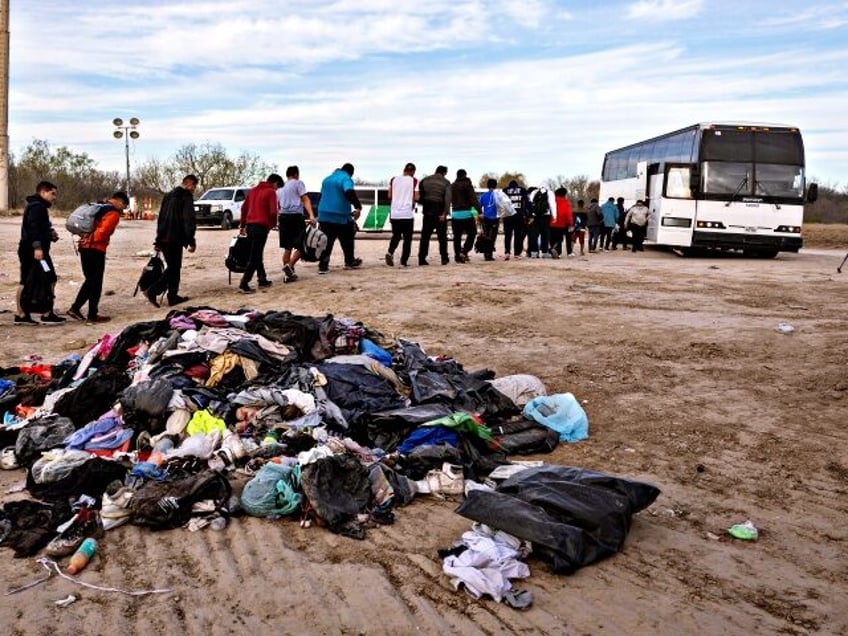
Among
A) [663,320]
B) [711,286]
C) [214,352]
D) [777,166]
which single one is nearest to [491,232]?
[711,286]

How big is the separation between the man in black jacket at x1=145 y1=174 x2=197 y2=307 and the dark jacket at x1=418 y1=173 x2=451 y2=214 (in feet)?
16.5

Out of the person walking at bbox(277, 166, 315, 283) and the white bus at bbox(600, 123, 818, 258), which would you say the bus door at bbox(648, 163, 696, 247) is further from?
the person walking at bbox(277, 166, 315, 283)

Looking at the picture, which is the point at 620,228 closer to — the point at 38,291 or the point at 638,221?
the point at 638,221

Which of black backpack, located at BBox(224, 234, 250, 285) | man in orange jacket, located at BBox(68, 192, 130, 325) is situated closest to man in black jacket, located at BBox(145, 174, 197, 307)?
man in orange jacket, located at BBox(68, 192, 130, 325)

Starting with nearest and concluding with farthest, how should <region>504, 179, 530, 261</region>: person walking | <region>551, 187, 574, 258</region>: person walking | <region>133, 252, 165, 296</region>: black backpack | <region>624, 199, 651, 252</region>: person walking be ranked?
1. <region>133, 252, 165, 296</region>: black backpack
2. <region>504, 179, 530, 261</region>: person walking
3. <region>551, 187, 574, 258</region>: person walking
4. <region>624, 199, 651, 252</region>: person walking

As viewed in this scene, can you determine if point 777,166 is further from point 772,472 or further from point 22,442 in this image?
point 22,442

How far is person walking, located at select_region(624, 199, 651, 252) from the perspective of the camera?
75.4 feet

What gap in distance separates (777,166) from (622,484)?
18.3m

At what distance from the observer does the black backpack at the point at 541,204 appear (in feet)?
61.1

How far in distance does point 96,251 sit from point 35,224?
80 centimetres

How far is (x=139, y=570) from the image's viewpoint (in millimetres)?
4051

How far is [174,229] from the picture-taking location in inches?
453

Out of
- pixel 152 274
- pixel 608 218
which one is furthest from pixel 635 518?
pixel 608 218

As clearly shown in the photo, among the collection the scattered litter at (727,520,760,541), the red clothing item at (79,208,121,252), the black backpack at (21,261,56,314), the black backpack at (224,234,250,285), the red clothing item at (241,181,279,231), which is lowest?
the scattered litter at (727,520,760,541)
